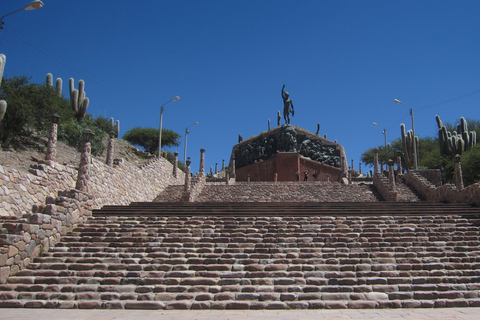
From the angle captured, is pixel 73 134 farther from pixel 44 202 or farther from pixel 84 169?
pixel 44 202

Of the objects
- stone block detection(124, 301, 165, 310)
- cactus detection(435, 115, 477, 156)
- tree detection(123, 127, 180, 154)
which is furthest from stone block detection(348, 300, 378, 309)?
tree detection(123, 127, 180, 154)

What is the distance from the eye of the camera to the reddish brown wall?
3231 cm

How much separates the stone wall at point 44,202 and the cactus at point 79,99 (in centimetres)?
1669

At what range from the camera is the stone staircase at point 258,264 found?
7.54 m

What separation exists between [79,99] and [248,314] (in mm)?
29545

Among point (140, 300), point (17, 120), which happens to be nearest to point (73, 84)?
point (17, 120)

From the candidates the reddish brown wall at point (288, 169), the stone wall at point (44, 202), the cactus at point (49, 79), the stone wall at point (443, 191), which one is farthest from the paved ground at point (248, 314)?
the cactus at point (49, 79)

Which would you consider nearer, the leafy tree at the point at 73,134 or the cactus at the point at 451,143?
the cactus at the point at 451,143

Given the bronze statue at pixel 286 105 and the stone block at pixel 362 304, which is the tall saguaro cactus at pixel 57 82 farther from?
the stone block at pixel 362 304

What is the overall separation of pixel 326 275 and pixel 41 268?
6042 millimetres

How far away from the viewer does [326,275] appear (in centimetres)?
831

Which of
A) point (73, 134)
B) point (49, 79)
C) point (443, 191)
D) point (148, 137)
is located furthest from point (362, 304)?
point (148, 137)

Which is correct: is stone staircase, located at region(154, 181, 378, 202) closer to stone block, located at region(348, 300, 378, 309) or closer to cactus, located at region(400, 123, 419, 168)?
cactus, located at region(400, 123, 419, 168)

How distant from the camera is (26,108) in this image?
22469mm
